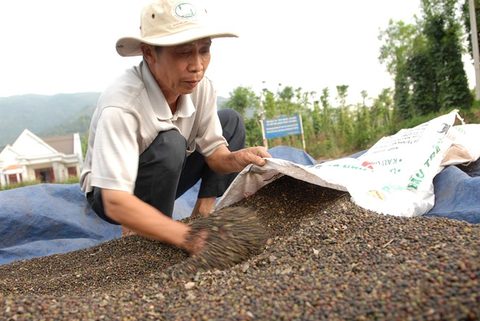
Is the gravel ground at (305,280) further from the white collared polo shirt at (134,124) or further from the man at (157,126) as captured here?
the white collared polo shirt at (134,124)

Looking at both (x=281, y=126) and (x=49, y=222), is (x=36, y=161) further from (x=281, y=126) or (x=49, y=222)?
(x=49, y=222)

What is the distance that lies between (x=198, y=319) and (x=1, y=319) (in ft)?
1.46

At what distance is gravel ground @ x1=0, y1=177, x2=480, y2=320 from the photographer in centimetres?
83

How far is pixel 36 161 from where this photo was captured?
20859 millimetres

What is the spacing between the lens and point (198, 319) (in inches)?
35.7

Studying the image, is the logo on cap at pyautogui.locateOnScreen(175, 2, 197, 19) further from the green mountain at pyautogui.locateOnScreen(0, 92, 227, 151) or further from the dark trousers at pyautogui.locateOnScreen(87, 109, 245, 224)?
the green mountain at pyautogui.locateOnScreen(0, 92, 227, 151)

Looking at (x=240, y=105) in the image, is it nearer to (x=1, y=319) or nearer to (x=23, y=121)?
(x=1, y=319)

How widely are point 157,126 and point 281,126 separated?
555cm

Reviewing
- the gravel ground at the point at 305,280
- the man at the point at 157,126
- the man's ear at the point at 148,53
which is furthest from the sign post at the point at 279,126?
the man's ear at the point at 148,53

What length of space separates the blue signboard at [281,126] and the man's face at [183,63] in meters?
5.41

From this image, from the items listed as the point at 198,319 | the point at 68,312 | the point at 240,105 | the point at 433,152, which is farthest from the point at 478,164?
the point at 240,105

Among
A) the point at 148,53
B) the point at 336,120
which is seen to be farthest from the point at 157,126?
→ the point at 336,120

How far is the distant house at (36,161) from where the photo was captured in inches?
786

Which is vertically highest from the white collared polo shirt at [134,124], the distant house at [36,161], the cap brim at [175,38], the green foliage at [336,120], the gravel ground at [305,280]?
the cap brim at [175,38]
